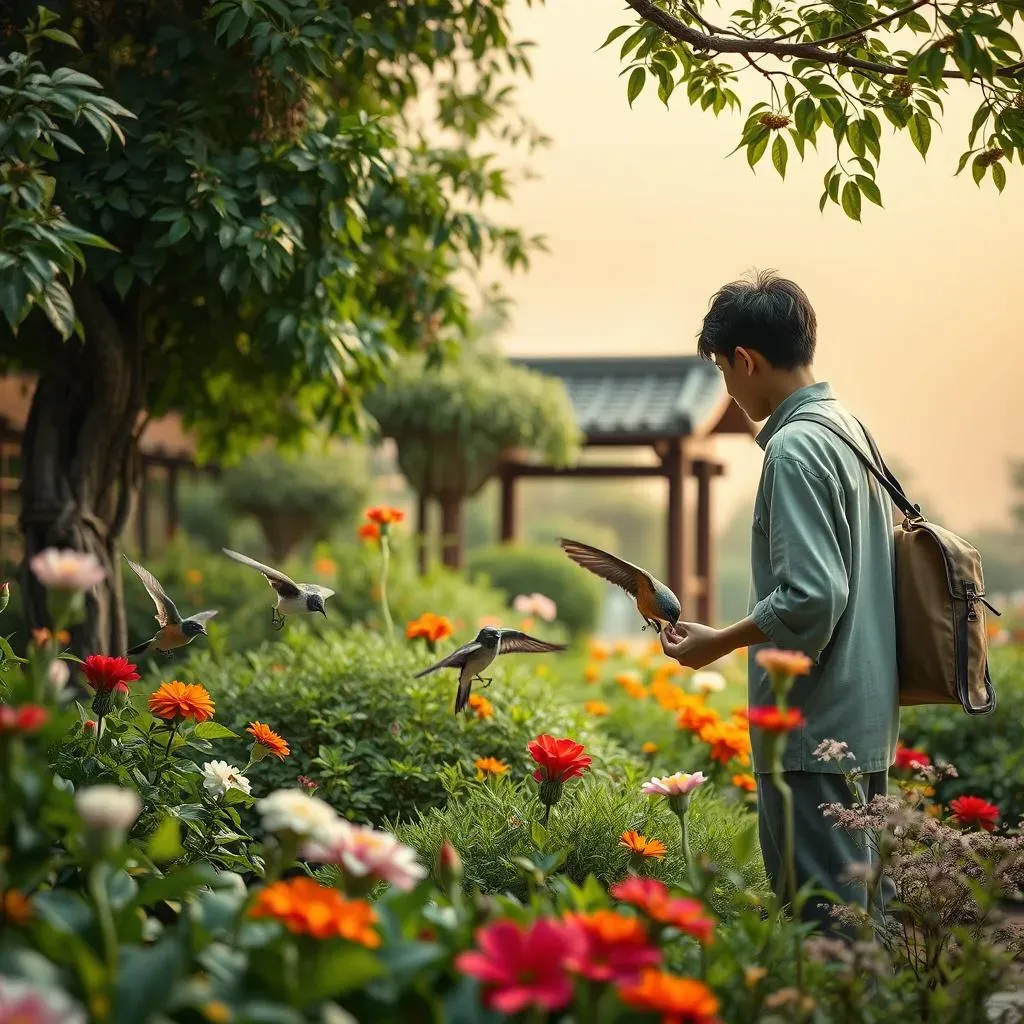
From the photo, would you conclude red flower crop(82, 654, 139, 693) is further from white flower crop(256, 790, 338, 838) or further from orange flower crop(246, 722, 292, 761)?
white flower crop(256, 790, 338, 838)

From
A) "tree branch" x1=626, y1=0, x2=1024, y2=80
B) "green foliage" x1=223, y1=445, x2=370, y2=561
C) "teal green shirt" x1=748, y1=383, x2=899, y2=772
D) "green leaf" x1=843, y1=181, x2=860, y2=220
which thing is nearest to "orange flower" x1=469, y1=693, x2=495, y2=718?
"teal green shirt" x1=748, y1=383, x2=899, y2=772

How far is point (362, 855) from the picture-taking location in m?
1.34

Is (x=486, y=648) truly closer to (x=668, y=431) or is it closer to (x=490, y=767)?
(x=490, y=767)

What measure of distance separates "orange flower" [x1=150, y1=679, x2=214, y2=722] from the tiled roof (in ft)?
23.9

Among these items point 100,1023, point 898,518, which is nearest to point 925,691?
point 898,518

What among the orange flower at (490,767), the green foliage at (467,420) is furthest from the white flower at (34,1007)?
the green foliage at (467,420)

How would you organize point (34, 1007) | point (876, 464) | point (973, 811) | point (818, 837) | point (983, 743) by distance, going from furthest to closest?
point (983, 743) → point (973, 811) → point (876, 464) → point (818, 837) → point (34, 1007)

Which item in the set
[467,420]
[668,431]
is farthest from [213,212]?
[668,431]

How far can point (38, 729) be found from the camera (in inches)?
50.8

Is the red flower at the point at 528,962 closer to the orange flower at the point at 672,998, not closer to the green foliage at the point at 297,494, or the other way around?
the orange flower at the point at 672,998

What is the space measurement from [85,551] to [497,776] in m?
1.70

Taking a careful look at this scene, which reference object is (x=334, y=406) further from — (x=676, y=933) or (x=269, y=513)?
(x=269, y=513)

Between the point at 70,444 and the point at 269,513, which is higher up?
the point at 70,444

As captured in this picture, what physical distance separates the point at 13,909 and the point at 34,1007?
1.19 ft
